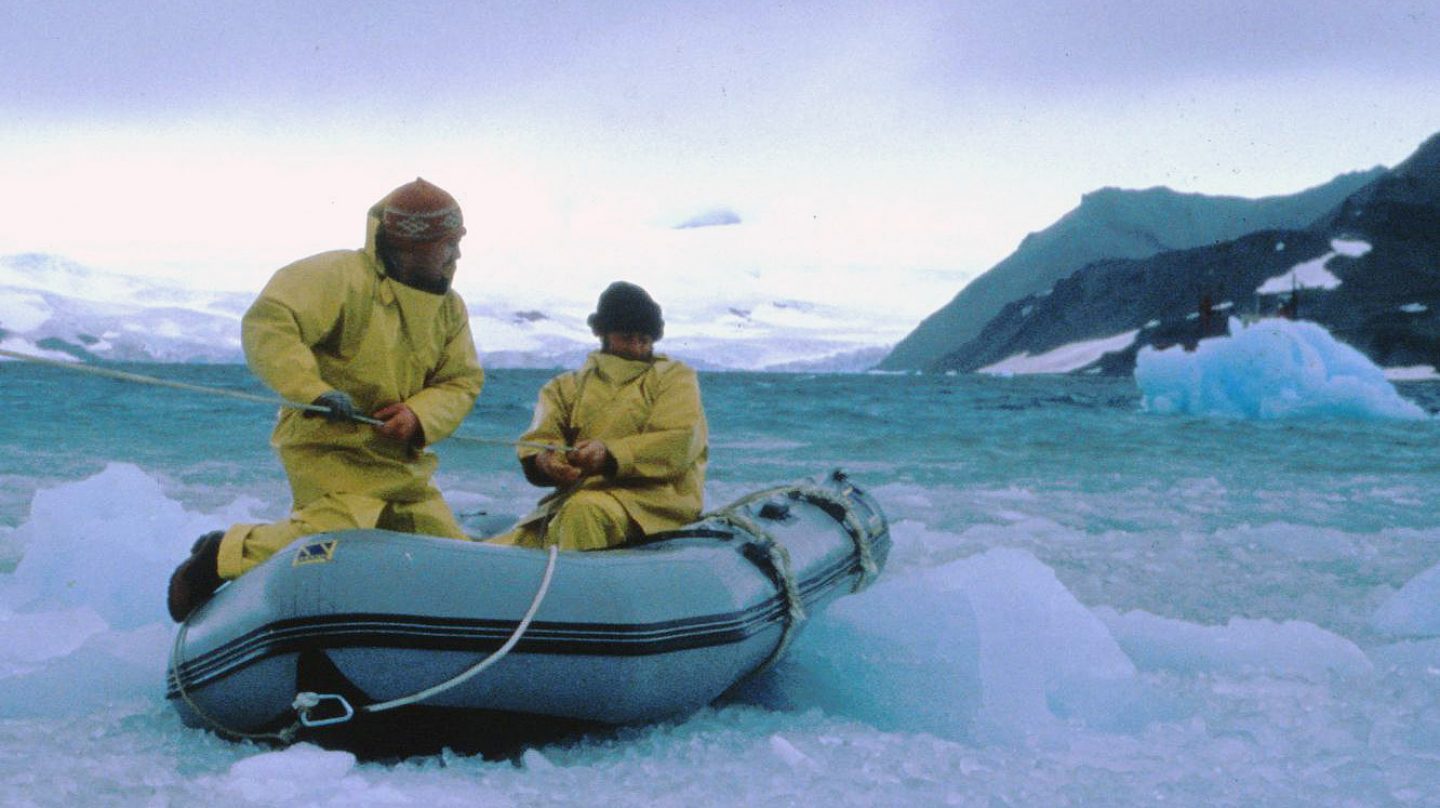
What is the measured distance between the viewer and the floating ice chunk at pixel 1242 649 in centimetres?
424

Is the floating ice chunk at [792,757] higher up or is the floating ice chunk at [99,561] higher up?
the floating ice chunk at [99,561]

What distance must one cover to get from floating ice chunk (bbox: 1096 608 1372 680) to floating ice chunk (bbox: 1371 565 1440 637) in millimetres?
726

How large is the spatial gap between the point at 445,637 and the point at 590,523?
2.89ft

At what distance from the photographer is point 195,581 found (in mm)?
3424

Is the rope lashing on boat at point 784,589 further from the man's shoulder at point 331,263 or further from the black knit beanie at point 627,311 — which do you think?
the man's shoulder at point 331,263

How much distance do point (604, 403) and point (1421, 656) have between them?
269cm

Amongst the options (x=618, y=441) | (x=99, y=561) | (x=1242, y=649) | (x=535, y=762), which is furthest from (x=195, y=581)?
(x=1242, y=649)

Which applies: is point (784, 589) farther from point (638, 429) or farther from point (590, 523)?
point (638, 429)

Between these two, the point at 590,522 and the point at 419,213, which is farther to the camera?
the point at 590,522

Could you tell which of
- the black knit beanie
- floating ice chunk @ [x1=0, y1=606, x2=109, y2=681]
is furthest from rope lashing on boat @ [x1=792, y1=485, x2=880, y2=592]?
floating ice chunk @ [x1=0, y1=606, x2=109, y2=681]

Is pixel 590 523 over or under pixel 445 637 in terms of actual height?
over

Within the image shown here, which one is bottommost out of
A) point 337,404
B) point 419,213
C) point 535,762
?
point 535,762

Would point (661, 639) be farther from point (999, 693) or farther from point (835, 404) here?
point (835, 404)

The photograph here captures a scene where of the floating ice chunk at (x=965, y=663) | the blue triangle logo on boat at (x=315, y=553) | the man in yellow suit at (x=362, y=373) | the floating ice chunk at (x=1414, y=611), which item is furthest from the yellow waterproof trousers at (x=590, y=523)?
the floating ice chunk at (x=1414, y=611)
